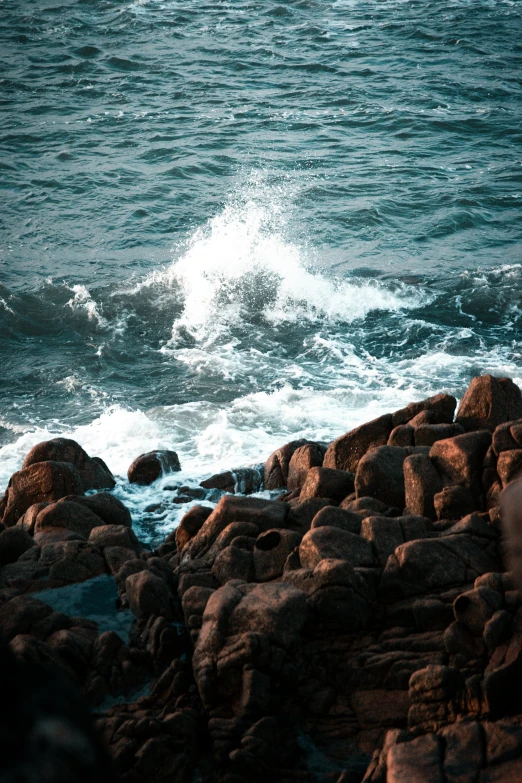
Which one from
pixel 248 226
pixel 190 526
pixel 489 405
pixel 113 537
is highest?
pixel 489 405

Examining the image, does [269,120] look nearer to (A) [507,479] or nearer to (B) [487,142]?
(B) [487,142]

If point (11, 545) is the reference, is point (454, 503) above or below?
above

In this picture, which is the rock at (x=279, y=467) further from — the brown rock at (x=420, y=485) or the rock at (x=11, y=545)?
the rock at (x=11, y=545)

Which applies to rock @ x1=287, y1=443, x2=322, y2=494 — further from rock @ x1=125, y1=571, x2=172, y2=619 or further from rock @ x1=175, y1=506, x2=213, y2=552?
rock @ x1=125, y1=571, x2=172, y2=619

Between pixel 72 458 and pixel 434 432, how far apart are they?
4.88 metres

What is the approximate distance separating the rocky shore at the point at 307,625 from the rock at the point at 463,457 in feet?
0.06

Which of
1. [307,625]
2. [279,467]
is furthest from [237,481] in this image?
[307,625]

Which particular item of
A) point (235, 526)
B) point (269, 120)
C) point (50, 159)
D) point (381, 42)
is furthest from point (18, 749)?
point (381, 42)

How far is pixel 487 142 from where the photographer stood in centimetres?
2733

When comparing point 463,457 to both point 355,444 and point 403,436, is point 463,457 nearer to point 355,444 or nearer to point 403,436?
point 403,436

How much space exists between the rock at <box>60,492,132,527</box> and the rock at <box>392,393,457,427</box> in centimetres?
356

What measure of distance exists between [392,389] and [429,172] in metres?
13.1

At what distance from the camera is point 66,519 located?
9.10m

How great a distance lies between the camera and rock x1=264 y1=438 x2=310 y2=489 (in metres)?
10.8
